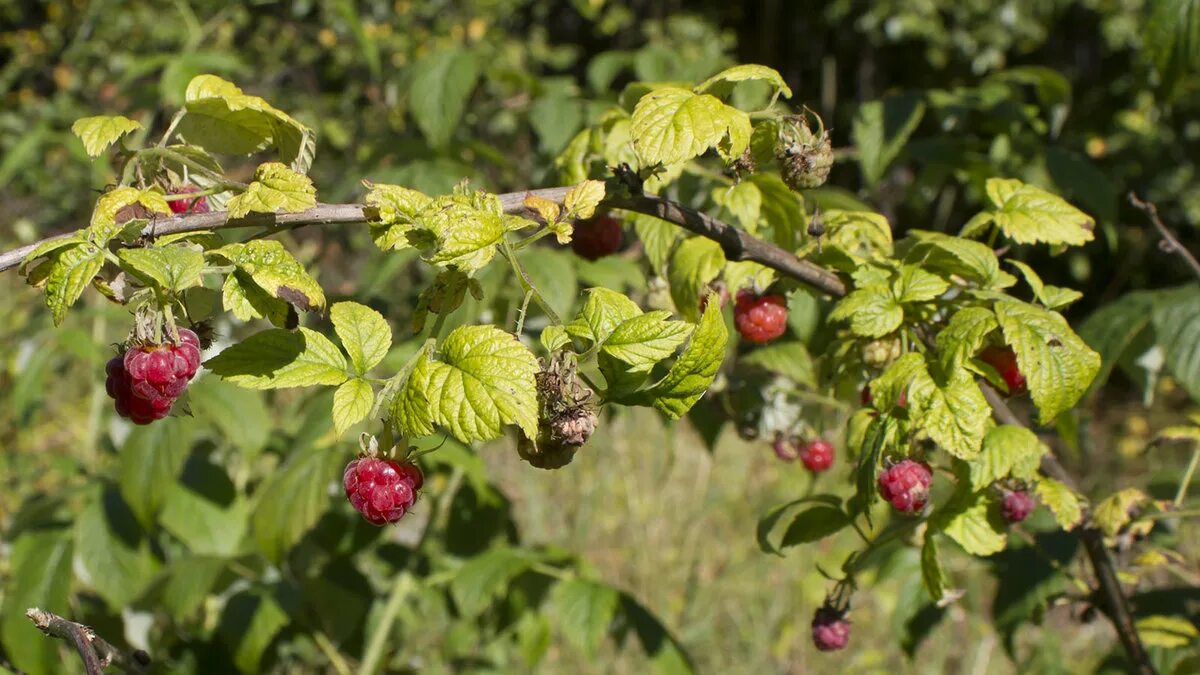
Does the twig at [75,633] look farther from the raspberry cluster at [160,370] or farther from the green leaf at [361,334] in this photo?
the green leaf at [361,334]

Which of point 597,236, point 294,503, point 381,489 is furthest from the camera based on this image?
point 294,503

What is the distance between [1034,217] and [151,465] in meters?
1.42

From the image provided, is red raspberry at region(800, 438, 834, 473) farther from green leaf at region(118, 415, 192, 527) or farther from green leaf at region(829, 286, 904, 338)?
green leaf at region(118, 415, 192, 527)

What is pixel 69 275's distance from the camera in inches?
34.2

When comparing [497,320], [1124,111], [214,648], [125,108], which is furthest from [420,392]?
[1124,111]

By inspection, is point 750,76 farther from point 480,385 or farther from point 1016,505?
point 1016,505

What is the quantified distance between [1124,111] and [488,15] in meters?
4.15

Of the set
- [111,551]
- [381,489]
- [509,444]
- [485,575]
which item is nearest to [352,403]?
[381,489]

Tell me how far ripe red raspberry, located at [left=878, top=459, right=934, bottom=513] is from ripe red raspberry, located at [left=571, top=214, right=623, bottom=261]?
19.2 inches

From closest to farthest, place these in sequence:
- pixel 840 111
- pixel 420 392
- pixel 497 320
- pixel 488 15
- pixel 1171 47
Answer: pixel 420 392, pixel 1171 47, pixel 497 320, pixel 488 15, pixel 840 111

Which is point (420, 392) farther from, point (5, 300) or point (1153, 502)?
point (5, 300)

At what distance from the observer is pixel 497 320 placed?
6.28ft

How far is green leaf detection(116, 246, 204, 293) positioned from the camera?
2.78ft

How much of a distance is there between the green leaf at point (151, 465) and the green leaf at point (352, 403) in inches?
40.8
